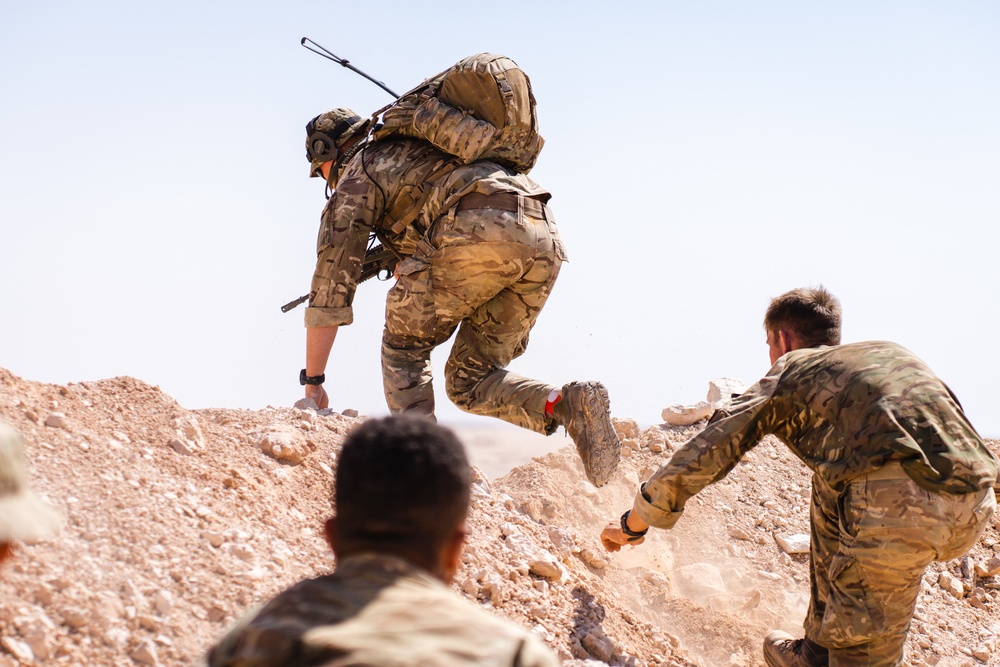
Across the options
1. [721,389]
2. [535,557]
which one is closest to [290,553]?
[535,557]

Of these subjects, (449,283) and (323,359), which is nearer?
(449,283)

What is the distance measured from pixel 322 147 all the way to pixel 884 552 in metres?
3.42

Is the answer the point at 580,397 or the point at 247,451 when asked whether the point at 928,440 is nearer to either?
the point at 580,397

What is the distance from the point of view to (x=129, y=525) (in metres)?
3.25

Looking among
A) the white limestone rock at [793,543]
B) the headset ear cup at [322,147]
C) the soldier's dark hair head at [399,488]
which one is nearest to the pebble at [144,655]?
the soldier's dark hair head at [399,488]

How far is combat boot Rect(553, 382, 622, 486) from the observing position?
176 inches

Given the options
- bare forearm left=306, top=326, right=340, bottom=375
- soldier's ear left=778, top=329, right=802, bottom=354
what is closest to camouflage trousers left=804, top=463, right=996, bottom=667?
soldier's ear left=778, top=329, right=802, bottom=354

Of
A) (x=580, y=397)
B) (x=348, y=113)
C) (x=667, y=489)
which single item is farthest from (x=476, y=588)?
(x=348, y=113)

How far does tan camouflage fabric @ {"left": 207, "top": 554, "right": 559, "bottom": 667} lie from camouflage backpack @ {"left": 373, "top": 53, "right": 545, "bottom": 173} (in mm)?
3410

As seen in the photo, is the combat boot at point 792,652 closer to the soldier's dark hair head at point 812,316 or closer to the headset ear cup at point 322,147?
the soldier's dark hair head at point 812,316

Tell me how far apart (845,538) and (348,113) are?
3330 millimetres

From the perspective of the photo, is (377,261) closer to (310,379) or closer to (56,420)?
(310,379)

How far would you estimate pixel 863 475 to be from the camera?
11.4ft

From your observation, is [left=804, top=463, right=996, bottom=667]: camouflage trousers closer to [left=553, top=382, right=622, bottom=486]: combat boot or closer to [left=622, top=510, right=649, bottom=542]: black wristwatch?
[left=622, top=510, right=649, bottom=542]: black wristwatch
